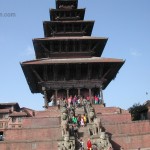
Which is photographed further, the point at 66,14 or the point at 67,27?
the point at 66,14

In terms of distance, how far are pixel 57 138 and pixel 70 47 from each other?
12668 mm

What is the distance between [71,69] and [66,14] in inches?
378

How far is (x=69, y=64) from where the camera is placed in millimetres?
28125

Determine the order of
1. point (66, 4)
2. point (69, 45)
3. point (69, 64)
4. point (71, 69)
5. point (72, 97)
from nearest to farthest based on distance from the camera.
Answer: point (69, 64)
point (71, 69)
point (72, 97)
point (69, 45)
point (66, 4)

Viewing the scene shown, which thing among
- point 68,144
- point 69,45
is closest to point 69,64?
point 69,45

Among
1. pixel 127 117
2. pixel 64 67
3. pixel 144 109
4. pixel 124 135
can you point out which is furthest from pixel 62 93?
pixel 144 109

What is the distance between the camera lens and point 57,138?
69.7ft

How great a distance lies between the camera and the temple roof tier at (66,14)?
3531 cm

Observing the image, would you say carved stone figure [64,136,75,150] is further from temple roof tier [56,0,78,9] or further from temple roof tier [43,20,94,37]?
temple roof tier [56,0,78,9]

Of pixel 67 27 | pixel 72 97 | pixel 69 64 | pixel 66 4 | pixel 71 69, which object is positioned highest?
pixel 66 4

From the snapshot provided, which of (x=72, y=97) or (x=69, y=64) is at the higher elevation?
(x=69, y=64)

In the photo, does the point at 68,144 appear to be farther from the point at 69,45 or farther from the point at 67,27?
the point at 67,27

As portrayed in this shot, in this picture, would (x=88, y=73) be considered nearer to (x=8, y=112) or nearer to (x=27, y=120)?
(x=27, y=120)

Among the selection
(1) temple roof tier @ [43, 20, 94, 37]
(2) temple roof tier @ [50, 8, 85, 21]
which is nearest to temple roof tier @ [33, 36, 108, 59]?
(1) temple roof tier @ [43, 20, 94, 37]
